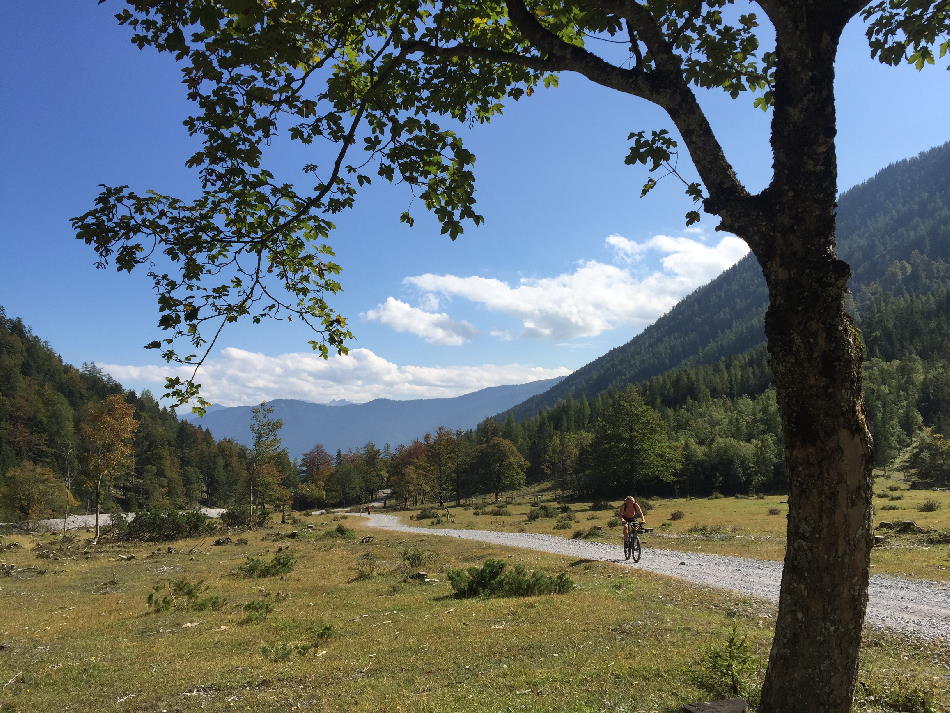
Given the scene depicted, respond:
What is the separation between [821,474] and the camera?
3.66 metres

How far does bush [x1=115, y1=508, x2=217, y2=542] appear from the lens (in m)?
45.7

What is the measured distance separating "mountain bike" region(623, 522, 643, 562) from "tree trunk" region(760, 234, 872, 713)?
18.7m

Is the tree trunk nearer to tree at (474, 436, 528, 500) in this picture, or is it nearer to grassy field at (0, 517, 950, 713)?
grassy field at (0, 517, 950, 713)

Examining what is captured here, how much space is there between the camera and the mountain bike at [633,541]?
2141cm

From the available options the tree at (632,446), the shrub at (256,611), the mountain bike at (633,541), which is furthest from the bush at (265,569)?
the tree at (632,446)

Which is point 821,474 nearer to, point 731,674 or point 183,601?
point 731,674

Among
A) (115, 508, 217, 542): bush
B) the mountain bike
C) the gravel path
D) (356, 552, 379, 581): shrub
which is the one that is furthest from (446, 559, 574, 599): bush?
(115, 508, 217, 542): bush

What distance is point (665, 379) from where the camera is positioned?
16925 cm

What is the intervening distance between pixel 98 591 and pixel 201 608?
325 inches

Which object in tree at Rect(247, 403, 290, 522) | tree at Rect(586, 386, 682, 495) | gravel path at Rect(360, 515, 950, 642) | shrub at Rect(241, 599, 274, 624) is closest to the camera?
gravel path at Rect(360, 515, 950, 642)

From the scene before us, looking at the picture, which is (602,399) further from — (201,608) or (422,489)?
(201,608)

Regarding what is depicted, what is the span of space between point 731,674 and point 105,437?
5175 cm

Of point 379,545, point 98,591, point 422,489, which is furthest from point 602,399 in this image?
point 98,591

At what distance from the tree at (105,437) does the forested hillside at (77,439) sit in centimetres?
3591
